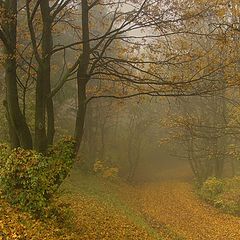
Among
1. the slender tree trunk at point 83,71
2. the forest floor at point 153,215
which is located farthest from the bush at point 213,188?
the slender tree trunk at point 83,71

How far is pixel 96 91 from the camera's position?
1270 cm

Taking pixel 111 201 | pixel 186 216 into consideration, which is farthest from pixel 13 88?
pixel 186 216

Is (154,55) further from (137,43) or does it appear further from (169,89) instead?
(169,89)

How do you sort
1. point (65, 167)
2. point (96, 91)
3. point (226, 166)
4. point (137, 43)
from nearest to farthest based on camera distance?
point (65, 167), point (137, 43), point (96, 91), point (226, 166)

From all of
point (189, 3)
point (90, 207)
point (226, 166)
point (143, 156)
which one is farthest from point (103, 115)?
point (189, 3)

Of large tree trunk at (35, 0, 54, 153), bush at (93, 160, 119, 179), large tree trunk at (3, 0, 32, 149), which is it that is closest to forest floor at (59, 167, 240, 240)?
bush at (93, 160, 119, 179)

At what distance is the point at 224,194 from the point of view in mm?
20500

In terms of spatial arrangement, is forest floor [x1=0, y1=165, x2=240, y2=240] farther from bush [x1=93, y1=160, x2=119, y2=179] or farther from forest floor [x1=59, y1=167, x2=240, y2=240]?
bush [x1=93, y1=160, x2=119, y2=179]

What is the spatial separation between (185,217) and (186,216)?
0.77 ft

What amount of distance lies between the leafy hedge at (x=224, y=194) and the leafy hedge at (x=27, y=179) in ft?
42.5

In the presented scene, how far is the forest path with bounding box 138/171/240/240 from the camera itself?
47.6ft

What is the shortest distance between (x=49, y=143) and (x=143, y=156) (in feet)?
97.6

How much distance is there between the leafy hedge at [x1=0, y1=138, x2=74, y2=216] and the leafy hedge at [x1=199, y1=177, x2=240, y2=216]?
13.0 meters

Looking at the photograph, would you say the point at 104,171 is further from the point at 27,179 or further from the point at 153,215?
the point at 27,179
